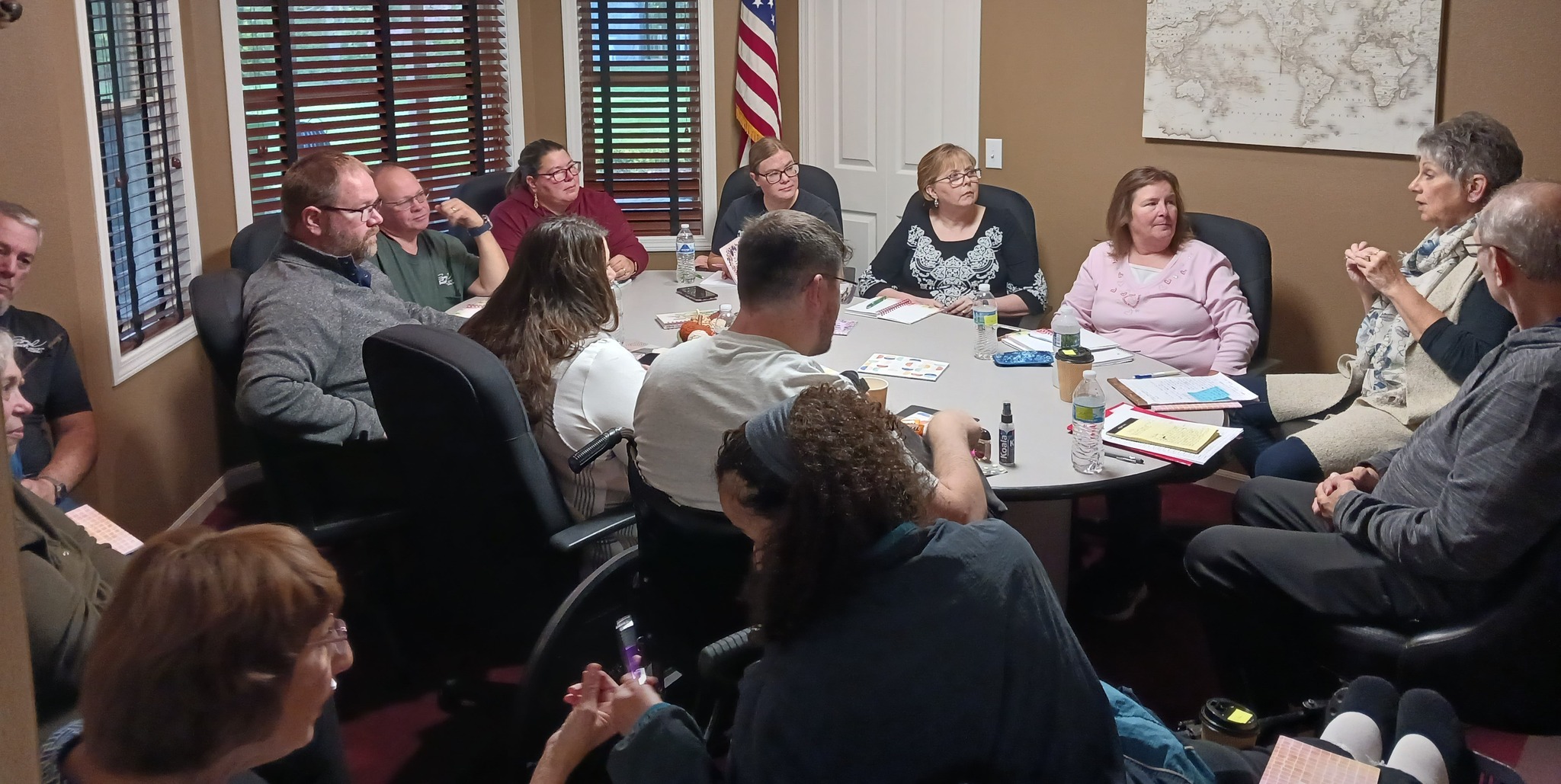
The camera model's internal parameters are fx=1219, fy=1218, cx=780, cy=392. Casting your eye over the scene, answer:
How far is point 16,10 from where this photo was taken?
2.03 ft

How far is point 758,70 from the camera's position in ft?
16.8

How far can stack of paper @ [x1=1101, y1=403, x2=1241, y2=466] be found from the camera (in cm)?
242

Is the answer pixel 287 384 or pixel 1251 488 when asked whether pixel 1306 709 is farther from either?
pixel 287 384

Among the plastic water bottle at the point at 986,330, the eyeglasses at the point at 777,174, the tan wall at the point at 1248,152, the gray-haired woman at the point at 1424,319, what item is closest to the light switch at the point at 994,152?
the tan wall at the point at 1248,152

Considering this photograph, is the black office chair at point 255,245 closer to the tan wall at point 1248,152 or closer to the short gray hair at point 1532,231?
the tan wall at point 1248,152

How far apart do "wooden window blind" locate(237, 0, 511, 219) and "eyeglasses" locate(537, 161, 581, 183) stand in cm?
73

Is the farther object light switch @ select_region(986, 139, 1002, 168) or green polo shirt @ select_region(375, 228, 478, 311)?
light switch @ select_region(986, 139, 1002, 168)

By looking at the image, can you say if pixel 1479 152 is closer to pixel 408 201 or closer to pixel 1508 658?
pixel 1508 658

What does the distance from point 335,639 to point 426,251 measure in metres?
2.79

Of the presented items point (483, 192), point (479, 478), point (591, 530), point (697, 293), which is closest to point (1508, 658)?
point (591, 530)

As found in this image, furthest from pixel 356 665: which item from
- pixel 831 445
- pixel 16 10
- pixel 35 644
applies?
pixel 16 10

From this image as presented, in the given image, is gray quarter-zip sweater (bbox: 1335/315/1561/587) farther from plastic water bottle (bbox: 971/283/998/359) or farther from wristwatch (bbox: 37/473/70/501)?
wristwatch (bbox: 37/473/70/501)

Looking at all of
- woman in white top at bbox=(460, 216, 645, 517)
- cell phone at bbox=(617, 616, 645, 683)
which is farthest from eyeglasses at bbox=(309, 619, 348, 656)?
woman in white top at bbox=(460, 216, 645, 517)

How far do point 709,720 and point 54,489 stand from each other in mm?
1549
